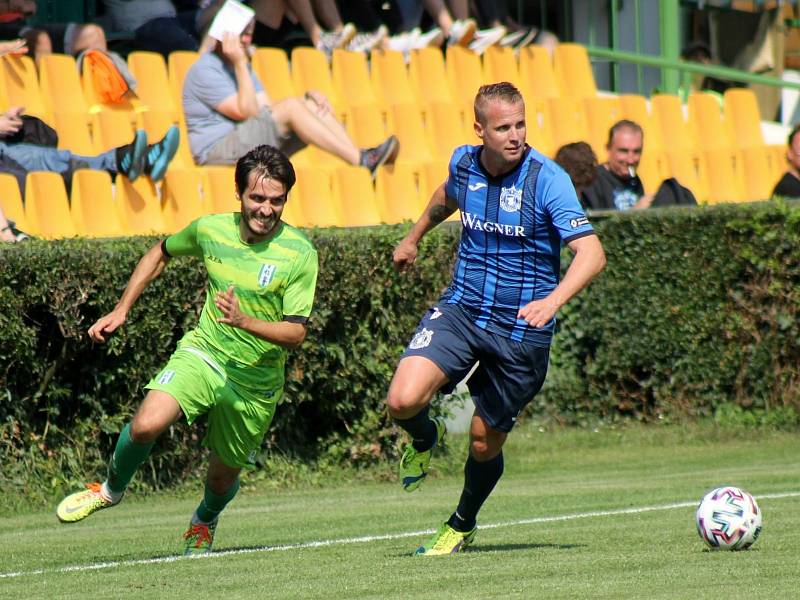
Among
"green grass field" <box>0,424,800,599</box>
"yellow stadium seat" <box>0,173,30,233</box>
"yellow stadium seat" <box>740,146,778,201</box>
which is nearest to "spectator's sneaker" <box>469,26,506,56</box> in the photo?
"yellow stadium seat" <box>740,146,778,201</box>

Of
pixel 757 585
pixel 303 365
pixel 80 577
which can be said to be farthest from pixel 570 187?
pixel 303 365

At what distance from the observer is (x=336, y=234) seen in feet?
37.4

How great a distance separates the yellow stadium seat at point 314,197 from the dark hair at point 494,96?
644 centimetres

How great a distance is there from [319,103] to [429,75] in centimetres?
262

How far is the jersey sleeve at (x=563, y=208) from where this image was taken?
7.16m

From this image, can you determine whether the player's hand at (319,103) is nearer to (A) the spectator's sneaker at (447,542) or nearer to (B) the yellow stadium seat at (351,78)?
(B) the yellow stadium seat at (351,78)

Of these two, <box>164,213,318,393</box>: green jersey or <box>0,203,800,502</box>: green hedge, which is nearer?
<box>164,213,318,393</box>: green jersey

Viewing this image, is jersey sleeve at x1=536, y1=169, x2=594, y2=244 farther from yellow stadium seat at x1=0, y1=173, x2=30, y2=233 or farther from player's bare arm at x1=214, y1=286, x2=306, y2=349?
yellow stadium seat at x1=0, y1=173, x2=30, y2=233

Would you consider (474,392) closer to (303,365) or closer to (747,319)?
(303,365)

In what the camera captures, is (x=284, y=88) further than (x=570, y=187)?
Yes

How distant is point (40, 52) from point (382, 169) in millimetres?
3518

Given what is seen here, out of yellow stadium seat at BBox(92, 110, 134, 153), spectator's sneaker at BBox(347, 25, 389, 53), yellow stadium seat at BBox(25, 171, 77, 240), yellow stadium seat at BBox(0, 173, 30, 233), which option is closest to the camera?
yellow stadium seat at BBox(0, 173, 30, 233)

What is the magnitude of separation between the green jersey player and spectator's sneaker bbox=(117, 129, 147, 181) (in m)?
5.10

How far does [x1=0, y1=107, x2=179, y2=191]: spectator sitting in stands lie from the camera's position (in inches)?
501
